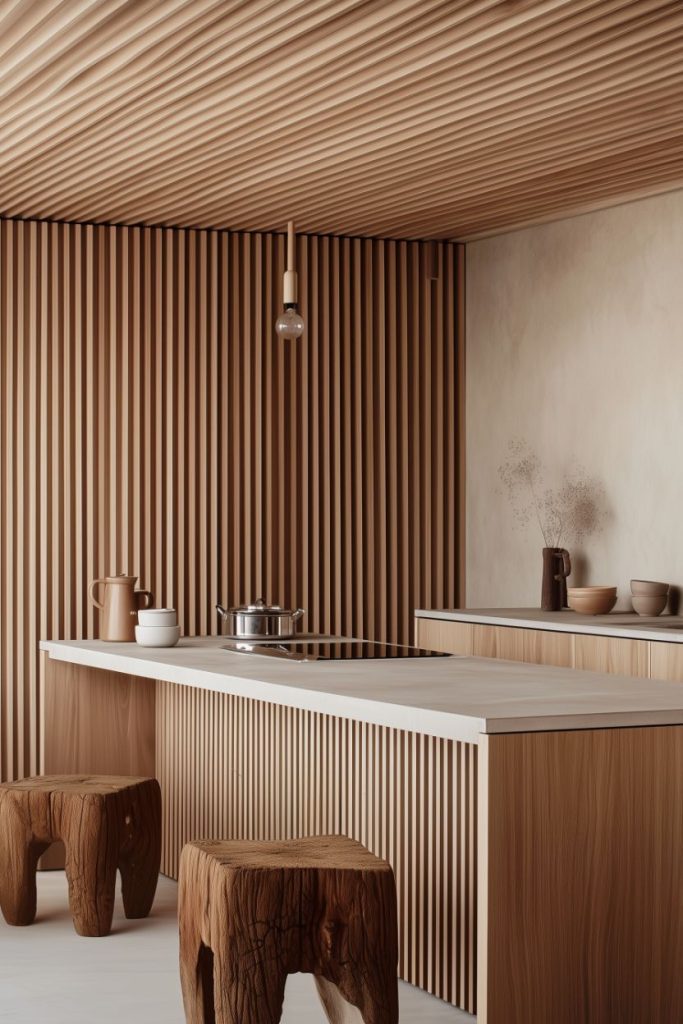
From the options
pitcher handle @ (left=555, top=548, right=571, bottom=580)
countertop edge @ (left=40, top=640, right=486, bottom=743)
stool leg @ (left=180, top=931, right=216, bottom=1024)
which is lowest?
stool leg @ (left=180, top=931, right=216, bottom=1024)

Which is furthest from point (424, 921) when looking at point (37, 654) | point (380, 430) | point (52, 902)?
point (380, 430)

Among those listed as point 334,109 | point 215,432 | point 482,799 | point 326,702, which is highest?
point 334,109

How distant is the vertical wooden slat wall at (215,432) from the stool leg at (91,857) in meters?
1.90

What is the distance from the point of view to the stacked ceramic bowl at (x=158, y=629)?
5.29 meters

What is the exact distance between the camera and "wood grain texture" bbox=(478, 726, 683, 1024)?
3.11 m

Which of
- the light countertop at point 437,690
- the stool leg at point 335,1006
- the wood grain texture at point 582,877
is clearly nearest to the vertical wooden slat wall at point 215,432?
the light countertop at point 437,690

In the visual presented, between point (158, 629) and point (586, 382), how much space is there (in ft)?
8.01

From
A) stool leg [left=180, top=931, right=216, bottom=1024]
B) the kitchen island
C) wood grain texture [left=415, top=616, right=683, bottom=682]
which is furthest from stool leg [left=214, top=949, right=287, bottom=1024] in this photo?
wood grain texture [left=415, top=616, right=683, bottom=682]

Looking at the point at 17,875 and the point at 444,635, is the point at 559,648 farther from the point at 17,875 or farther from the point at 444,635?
the point at 17,875

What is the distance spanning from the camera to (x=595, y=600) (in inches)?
243

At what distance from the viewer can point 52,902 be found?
5211mm

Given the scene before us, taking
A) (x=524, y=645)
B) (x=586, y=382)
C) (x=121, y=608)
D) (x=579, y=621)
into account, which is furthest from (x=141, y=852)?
(x=586, y=382)

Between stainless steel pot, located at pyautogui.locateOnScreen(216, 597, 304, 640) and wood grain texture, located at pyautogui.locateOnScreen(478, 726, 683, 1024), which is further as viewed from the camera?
stainless steel pot, located at pyautogui.locateOnScreen(216, 597, 304, 640)

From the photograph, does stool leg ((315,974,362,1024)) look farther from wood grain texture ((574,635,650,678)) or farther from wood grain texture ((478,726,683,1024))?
wood grain texture ((574,635,650,678))
